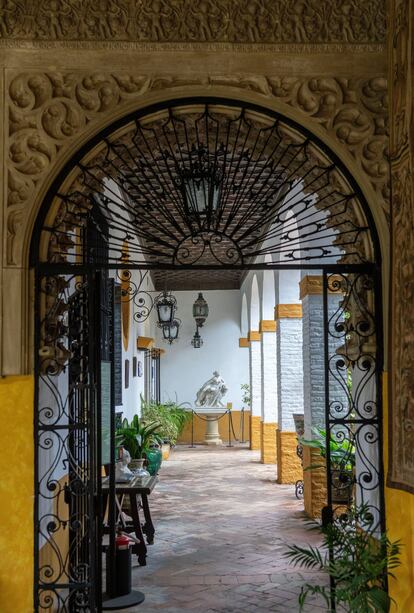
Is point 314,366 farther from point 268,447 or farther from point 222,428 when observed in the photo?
point 222,428

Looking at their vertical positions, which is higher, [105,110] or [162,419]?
[105,110]

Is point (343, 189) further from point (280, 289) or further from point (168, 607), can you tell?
point (280, 289)

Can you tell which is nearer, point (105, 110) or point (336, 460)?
point (105, 110)

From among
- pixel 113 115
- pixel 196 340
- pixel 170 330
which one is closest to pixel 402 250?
pixel 113 115

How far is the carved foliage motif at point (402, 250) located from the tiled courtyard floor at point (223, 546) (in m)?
2.29

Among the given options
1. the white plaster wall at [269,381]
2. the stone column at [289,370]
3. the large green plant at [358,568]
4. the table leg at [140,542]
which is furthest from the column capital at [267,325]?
the large green plant at [358,568]

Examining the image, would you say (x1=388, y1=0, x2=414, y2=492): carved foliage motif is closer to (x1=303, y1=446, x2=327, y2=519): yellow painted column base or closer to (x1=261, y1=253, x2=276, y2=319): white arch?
(x1=303, y1=446, x2=327, y2=519): yellow painted column base

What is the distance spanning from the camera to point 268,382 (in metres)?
14.7

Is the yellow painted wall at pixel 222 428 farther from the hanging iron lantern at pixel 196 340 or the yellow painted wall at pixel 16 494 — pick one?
the yellow painted wall at pixel 16 494

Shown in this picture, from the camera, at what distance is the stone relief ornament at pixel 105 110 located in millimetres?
4453

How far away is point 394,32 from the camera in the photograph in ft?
13.3

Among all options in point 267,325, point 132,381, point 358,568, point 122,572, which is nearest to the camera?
point 358,568

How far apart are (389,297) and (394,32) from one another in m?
1.45

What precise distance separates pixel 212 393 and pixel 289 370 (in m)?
9.15
